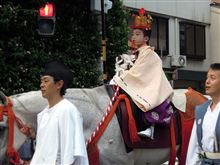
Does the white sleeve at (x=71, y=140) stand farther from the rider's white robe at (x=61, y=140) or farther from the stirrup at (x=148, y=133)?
the stirrup at (x=148, y=133)

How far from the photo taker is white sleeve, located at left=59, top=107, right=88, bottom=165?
3969 millimetres

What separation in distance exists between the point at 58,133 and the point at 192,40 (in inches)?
851

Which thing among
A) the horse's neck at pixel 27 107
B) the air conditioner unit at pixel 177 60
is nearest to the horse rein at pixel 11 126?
the horse's neck at pixel 27 107

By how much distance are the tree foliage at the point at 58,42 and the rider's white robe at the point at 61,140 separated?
703cm

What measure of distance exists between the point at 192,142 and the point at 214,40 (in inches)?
845

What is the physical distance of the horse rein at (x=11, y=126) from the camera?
473 cm

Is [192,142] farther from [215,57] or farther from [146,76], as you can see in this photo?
[215,57]

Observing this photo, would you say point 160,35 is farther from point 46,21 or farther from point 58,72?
point 58,72

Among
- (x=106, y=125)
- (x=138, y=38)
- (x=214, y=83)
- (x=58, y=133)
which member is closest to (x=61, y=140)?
(x=58, y=133)

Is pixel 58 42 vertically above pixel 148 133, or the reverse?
pixel 58 42

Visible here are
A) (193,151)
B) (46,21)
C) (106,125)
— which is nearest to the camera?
(193,151)

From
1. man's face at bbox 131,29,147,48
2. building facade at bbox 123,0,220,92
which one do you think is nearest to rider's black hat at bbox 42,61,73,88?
man's face at bbox 131,29,147,48

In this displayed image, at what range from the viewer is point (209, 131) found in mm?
4602

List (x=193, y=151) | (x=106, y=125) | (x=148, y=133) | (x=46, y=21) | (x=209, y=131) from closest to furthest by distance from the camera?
(x=209, y=131), (x=193, y=151), (x=106, y=125), (x=148, y=133), (x=46, y=21)
